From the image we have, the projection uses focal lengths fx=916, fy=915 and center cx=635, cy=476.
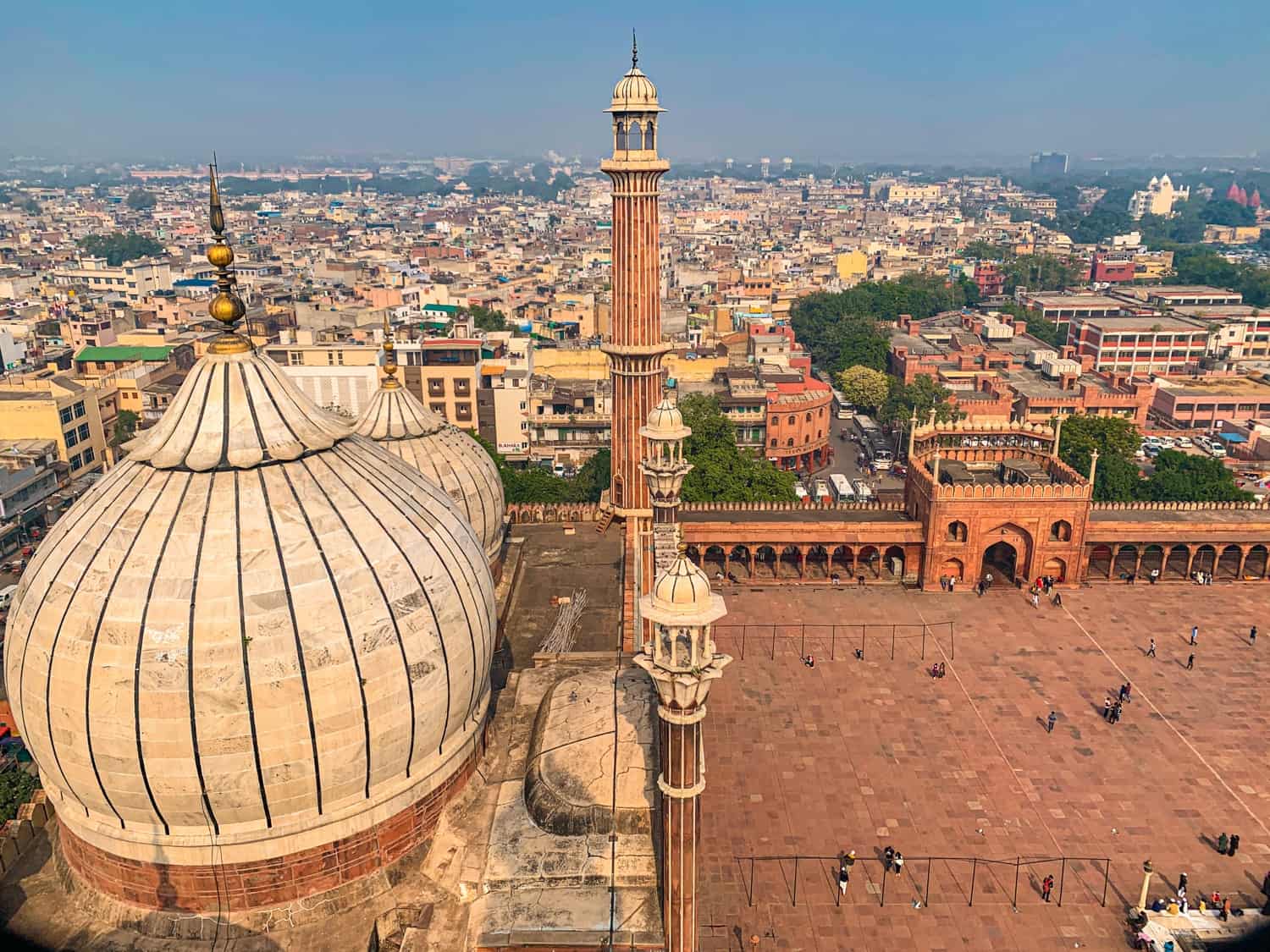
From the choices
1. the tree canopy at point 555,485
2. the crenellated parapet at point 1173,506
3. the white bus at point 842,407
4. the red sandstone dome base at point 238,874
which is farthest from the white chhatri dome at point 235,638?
Result: the white bus at point 842,407

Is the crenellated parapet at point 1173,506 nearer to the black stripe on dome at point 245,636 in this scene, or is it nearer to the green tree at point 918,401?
the green tree at point 918,401

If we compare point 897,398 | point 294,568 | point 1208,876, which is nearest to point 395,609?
point 294,568

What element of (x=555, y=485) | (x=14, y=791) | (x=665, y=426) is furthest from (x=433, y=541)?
(x=555, y=485)

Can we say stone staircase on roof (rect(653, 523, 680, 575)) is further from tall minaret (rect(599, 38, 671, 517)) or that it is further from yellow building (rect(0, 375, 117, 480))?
yellow building (rect(0, 375, 117, 480))

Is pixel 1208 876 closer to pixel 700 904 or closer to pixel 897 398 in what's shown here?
pixel 700 904

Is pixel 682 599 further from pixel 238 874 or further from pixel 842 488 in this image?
pixel 842 488

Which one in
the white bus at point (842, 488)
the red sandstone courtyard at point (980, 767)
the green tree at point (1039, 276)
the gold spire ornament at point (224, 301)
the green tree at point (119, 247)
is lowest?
the white bus at point (842, 488)
